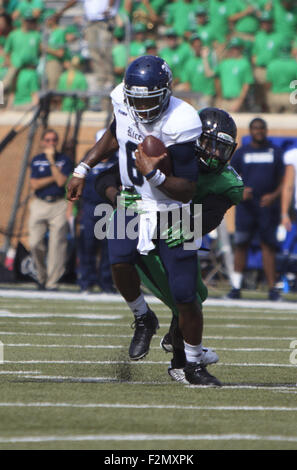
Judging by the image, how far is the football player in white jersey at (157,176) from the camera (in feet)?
16.4

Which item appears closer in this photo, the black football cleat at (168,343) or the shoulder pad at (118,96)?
the shoulder pad at (118,96)

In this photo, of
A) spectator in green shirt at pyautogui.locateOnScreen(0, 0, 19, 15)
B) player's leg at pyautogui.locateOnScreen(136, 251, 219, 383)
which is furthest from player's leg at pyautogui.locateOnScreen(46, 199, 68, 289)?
player's leg at pyautogui.locateOnScreen(136, 251, 219, 383)

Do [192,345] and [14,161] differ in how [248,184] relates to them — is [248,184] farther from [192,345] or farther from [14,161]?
[192,345]

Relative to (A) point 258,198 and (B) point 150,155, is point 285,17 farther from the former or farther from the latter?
(B) point 150,155

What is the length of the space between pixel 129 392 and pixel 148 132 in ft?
4.03

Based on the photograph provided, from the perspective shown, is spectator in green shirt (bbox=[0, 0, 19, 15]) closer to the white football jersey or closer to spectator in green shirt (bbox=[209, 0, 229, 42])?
spectator in green shirt (bbox=[209, 0, 229, 42])

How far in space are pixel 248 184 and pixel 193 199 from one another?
5237 mm

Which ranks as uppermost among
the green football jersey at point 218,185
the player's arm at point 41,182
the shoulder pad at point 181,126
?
the shoulder pad at point 181,126

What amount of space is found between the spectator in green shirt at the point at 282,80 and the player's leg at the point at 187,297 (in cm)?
805

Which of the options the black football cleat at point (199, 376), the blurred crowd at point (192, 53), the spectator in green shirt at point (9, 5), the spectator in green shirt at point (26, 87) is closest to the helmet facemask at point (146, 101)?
the black football cleat at point (199, 376)

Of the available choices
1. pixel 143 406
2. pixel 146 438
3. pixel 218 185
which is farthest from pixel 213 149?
pixel 146 438

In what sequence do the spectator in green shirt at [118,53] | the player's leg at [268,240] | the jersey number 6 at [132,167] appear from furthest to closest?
the spectator in green shirt at [118,53] < the player's leg at [268,240] < the jersey number 6 at [132,167]

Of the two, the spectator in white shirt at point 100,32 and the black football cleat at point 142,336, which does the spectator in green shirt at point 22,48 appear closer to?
the spectator in white shirt at point 100,32
